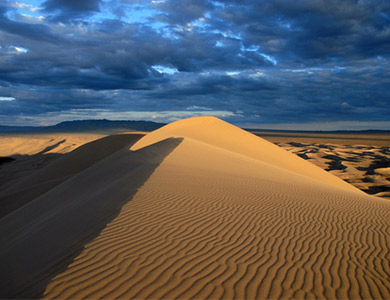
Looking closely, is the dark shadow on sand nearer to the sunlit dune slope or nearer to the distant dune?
the distant dune

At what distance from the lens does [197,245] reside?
464cm

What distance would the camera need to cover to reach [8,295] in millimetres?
3598

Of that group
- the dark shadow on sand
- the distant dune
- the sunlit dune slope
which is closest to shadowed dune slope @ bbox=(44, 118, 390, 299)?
the distant dune

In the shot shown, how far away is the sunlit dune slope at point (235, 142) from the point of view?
19.0m

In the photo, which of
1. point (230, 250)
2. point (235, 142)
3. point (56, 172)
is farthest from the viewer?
point (235, 142)

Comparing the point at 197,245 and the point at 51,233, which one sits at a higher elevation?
the point at 197,245

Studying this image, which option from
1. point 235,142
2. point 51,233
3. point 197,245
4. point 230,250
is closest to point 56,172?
point 235,142

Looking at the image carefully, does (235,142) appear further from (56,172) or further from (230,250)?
(230,250)

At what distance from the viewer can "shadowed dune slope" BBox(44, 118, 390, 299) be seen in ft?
11.8

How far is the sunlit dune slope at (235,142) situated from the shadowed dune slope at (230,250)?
35.7ft

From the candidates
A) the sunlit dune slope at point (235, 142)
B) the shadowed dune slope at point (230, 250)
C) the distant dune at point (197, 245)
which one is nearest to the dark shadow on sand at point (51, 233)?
the distant dune at point (197, 245)

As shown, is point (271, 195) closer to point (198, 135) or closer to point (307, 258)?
point (307, 258)

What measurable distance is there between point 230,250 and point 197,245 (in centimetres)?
48

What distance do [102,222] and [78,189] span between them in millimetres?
5104
